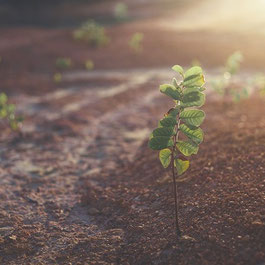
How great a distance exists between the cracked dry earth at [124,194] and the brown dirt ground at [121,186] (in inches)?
0.4

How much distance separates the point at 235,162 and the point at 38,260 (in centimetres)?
221

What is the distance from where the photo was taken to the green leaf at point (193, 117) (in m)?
2.67

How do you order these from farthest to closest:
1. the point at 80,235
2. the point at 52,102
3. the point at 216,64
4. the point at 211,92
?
the point at 216,64 → the point at 211,92 → the point at 52,102 → the point at 80,235

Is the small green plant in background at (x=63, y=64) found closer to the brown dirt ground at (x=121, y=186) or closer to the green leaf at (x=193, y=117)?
the brown dirt ground at (x=121, y=186)

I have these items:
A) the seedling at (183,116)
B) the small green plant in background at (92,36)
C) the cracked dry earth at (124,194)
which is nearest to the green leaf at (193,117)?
the seedling at (183,116)

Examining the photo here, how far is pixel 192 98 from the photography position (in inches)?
104

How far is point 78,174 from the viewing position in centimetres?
532

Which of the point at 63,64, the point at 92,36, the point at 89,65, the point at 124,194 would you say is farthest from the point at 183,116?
the point at 92,36

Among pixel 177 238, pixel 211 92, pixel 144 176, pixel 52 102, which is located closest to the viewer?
pixel 177 238

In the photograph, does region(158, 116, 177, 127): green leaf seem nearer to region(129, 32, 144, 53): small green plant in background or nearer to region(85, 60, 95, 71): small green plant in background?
region(85, 60, 95, 71): small green plant in background

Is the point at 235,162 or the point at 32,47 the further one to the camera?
the point at 32,47

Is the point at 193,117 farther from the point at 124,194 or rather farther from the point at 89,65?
the point at 89,65

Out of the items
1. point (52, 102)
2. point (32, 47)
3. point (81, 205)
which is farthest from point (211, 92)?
point (32, 47)

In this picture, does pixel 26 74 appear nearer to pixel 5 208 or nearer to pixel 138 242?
pixel 5 208
